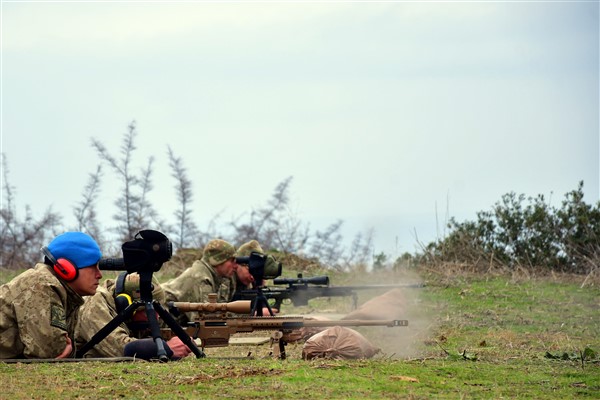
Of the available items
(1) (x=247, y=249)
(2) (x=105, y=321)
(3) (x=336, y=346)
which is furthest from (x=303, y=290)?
(3) (x=336, y=346)

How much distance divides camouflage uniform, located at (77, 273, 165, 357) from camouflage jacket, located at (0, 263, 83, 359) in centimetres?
51

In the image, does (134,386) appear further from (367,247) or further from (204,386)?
(367,247)

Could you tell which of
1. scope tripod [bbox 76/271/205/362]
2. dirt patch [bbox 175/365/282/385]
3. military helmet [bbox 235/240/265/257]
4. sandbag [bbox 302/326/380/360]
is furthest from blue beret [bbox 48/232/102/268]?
military helmet [bbox 235/240/265/257]

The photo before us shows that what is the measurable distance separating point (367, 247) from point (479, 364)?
50.8 feet

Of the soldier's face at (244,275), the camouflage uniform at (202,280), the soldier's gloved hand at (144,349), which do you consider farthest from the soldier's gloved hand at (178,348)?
the soldier's face at (244,275)

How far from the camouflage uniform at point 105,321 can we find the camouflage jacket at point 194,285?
3143 mm

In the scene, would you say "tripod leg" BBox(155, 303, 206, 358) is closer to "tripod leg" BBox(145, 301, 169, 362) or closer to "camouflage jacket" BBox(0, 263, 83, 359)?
"tripod leg" BBox(145, 301, 169, 362)

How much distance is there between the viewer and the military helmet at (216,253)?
1416 cm

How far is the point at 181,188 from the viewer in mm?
25109

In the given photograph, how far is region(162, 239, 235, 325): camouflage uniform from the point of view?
13.6m

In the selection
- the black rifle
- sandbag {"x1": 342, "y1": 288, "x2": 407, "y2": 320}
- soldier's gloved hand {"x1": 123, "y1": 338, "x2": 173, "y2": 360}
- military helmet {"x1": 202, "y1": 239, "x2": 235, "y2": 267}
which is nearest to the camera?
soldier's gloved hand {"x1": 123, "y1": 338, "x2": 173, "y2": 360}

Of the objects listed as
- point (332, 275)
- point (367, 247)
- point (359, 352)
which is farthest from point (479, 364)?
point (367, 247)

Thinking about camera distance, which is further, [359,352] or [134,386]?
[359,352]

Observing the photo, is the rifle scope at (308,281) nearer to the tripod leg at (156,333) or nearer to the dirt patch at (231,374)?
the tripod leg at (156,333)
